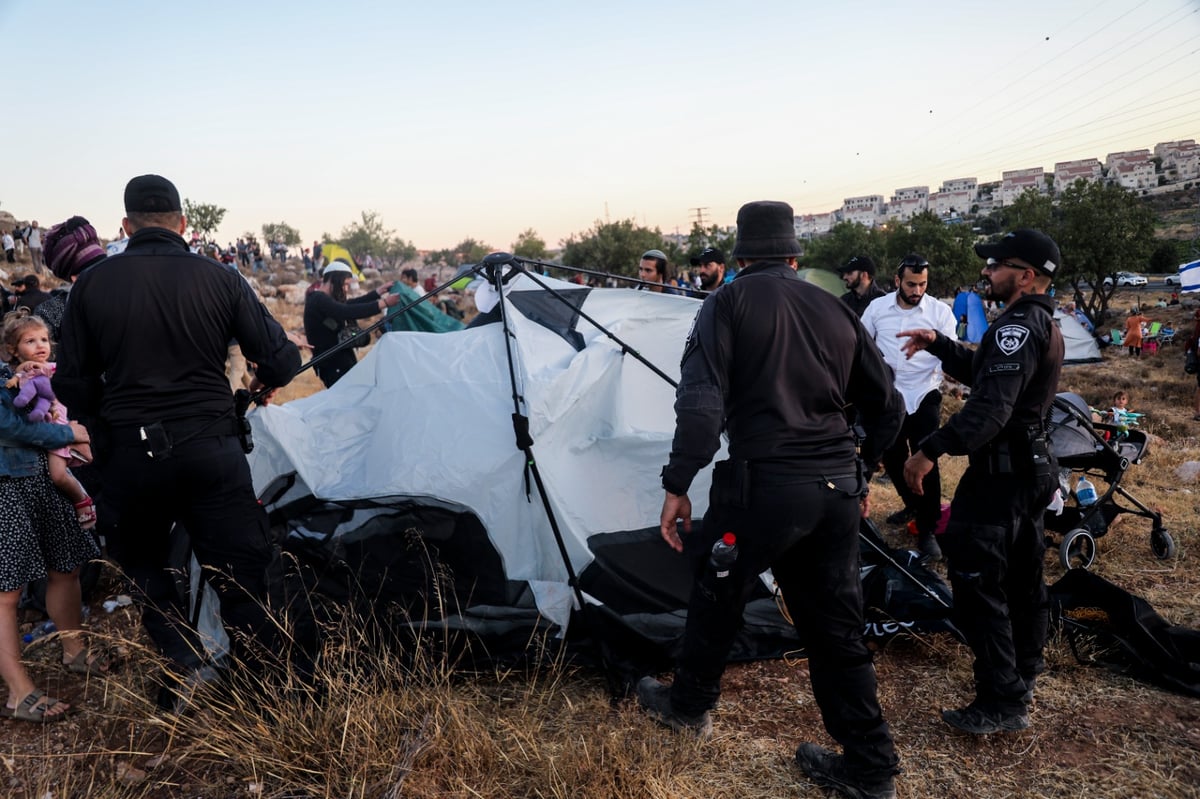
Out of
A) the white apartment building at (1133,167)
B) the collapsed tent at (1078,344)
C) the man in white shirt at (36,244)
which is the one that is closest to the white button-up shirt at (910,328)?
the collapsed tent at (1078,344)

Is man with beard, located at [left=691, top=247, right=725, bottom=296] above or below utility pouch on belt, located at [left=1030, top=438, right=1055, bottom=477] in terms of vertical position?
above

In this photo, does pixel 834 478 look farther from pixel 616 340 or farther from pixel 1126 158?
pixel 1126 158

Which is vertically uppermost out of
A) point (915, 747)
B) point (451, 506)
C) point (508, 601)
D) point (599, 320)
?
point (599, 320)

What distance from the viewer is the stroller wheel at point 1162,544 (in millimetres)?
4562

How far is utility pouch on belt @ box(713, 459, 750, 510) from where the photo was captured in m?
2.48

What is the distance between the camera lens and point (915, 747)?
286cm

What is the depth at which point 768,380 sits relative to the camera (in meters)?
2.51

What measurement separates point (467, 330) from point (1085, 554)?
13.0 ft

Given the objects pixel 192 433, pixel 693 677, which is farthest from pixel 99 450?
pixel 693 677

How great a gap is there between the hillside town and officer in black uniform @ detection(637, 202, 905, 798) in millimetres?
36037

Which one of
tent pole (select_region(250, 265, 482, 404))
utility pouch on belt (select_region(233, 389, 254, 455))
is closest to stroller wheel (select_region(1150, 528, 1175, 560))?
tent pole (select_region(250, 265, 482, 404))

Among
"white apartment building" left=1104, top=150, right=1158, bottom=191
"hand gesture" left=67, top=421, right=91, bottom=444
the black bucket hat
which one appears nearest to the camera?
the black bucket hat

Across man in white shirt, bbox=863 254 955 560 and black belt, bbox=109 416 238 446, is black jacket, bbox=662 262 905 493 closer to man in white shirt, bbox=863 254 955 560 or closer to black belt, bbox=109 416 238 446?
black belt, bbox=109 416 238 446

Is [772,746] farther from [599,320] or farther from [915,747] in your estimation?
[599,320]
